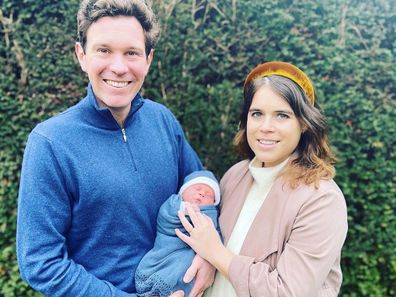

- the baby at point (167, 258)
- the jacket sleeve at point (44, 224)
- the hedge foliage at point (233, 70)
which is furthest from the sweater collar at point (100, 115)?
the hedge foliage at point (233, 70)

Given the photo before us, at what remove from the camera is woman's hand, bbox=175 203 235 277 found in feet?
6.94

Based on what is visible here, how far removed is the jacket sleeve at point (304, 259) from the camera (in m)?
1.96

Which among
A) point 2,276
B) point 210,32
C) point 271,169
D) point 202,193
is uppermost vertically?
point 210,32

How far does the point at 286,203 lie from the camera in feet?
6.84

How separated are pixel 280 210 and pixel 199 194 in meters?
0.50

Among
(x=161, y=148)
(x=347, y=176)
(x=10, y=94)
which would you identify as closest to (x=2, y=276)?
(x=10, y=94)

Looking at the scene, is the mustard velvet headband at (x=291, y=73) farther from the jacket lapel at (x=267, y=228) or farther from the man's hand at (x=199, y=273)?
the man's hand at (x=199, y=273)

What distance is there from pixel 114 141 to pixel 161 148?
1.03 feet

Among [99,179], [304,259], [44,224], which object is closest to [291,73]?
[304,259]

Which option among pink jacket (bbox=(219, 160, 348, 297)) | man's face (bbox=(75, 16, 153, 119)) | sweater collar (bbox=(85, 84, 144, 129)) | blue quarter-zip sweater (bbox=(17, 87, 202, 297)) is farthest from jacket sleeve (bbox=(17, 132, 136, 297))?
pink jacket (bbox=(219, 160, 348, 297))

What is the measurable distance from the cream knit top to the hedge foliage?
937 millimetres

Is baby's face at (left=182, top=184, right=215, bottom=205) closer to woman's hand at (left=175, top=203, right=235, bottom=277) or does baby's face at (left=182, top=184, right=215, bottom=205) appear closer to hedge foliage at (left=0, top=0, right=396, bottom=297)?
woman's hand at (left=175, top=203, right=235, bottom=277)

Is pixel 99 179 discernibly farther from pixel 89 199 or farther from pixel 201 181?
pixel 201 181

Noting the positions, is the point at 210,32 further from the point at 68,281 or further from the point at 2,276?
the point at 2,276
